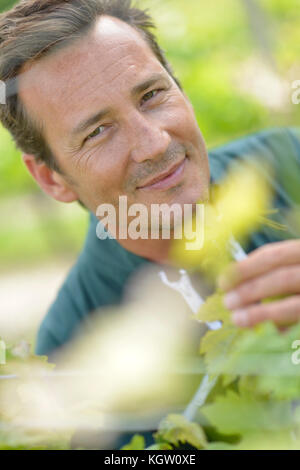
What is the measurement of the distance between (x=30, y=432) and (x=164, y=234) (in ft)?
1.23

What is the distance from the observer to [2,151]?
1521 millimetres

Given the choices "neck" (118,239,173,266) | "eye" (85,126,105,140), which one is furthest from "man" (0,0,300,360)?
"neck" (118,239,173,266)

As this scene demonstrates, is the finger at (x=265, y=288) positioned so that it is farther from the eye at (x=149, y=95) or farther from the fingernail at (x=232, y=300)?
the eye at (x=149, y=95)

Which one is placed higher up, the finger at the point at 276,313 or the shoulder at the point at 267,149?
the shoulder at the point at 267,149

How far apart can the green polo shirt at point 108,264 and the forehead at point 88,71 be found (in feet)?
1.03

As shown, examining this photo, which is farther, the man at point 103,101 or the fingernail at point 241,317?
the man at point 103,101

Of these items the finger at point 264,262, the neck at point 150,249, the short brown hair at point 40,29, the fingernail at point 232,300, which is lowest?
the fingernail at point 232,300

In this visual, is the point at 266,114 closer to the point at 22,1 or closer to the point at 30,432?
the point at 22,1

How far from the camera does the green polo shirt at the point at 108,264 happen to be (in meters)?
1.08

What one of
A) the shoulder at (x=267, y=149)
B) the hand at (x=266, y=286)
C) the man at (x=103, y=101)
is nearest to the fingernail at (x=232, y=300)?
the hand at (x=266, y=286)

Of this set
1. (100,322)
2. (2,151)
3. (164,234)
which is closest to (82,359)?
(100,322)

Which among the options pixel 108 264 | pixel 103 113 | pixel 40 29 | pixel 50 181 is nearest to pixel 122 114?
pixel 103 113

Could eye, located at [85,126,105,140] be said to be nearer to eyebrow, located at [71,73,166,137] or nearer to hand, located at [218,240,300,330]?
eyebrow, located at [71,73,166,137]

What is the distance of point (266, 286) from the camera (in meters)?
0.47
